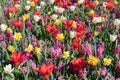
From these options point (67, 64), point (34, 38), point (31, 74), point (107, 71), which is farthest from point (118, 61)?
point (34, 38)

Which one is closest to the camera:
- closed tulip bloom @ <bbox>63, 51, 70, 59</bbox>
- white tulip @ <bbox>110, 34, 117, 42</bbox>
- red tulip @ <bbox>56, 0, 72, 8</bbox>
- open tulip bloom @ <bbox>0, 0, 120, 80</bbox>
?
open tulip bloom @ <bbox>0, 0, 120, 80</bbox>

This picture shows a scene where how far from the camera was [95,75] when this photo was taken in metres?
3.60

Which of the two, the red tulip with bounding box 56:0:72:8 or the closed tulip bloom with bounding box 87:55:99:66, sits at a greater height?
the red tulip with bounding box 56:0:72:8

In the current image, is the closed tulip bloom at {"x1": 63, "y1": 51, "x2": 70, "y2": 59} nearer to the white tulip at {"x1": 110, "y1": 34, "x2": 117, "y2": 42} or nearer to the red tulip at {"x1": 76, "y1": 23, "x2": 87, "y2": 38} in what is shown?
the red tulip at {"x1": 76, "y1": 23, "x2": 87, "y2": 38}

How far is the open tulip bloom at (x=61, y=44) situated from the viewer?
3531 mm

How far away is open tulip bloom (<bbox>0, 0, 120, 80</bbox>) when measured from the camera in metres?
3.53

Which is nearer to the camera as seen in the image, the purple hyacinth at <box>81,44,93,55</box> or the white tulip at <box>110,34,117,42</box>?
the purple hyacinth at <box>81,44,93,55</box>

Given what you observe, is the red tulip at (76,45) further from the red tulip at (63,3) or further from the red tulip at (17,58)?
the red tulip at (63,3)

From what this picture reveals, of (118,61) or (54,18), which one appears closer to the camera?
(118,61)

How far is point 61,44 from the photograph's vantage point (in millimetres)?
4090

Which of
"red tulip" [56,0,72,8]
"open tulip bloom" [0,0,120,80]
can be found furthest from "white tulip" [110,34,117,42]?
"red tulip" [56,0,72,8]

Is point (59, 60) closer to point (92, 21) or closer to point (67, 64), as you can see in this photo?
point (67, 64)

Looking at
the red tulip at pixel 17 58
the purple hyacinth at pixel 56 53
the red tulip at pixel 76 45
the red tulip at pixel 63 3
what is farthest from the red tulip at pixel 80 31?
the red tulip at pixel 63 3

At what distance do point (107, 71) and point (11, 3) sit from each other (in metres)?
2.56
